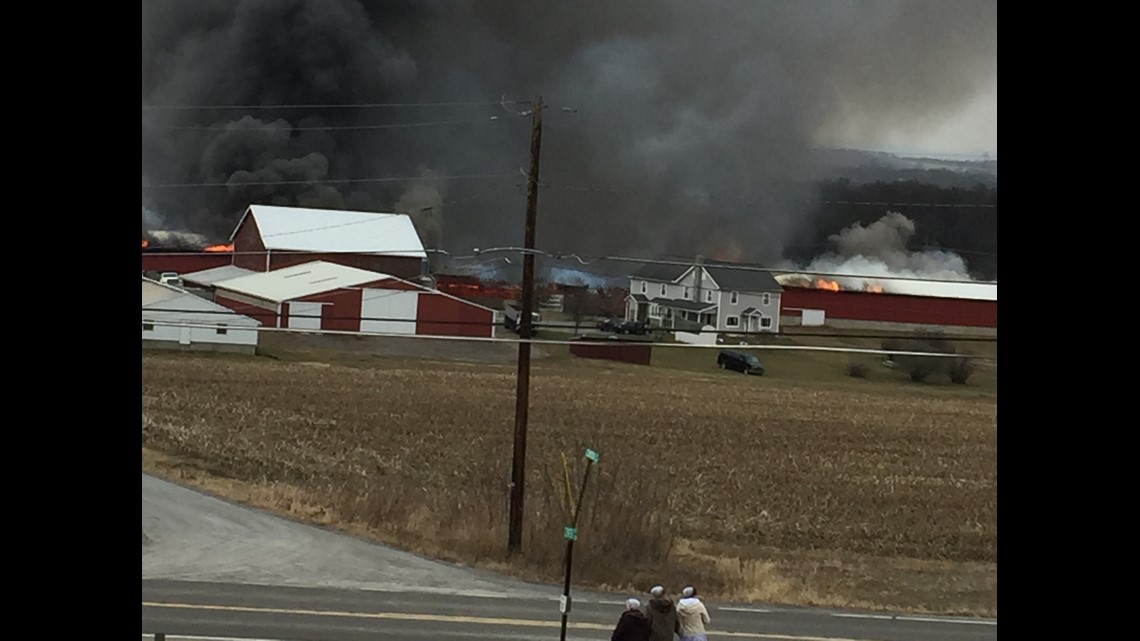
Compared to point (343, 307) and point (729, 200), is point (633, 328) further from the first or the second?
point (343, 307)

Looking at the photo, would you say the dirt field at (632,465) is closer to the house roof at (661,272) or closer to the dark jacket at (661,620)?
the house roof at (661,272)

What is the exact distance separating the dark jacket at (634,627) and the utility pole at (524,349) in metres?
0.85

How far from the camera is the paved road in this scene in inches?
143

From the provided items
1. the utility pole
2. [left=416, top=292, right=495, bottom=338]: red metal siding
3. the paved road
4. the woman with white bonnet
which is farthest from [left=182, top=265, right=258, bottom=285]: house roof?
the woman with white bonnet

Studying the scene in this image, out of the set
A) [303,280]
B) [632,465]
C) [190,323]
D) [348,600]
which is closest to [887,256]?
[632,465]

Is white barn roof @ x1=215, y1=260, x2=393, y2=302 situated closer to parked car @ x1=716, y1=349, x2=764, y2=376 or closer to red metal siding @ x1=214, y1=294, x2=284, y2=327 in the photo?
red metal siding @ x1=214, y1=294, x2=284, y2=327

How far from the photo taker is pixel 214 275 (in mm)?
4027

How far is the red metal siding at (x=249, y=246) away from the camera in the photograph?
405cm

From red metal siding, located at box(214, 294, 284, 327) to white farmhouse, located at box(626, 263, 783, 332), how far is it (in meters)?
1.46
